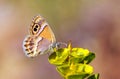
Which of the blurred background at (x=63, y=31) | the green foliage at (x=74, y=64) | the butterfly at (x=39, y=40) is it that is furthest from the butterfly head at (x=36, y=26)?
the blurred background at (x=63, y=31)

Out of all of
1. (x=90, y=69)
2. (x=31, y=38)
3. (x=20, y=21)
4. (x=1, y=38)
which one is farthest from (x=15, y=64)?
(x=90, y=69)

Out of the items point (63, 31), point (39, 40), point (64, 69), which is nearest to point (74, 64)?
point (64, 69)

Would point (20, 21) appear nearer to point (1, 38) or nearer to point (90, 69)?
point (1, 38)

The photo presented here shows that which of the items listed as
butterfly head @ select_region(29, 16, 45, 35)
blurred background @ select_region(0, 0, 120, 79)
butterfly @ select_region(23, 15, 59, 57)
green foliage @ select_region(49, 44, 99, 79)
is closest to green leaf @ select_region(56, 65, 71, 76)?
green foliage @ select_region(49, 44, 99, 79)

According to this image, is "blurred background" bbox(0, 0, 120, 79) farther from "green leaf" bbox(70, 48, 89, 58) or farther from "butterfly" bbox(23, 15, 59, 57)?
"green leaf" bbox(70, 48, 89, 58)

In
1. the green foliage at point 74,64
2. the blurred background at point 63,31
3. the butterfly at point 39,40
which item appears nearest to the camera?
the green foliage at point 74,64

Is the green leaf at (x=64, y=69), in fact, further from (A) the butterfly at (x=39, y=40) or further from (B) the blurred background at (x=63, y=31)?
(B) the blurred background at (x=63, y=31)

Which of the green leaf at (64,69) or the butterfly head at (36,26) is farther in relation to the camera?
the butterfly head at (36,26)
